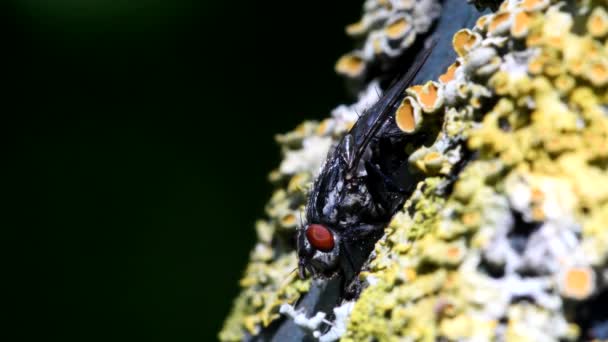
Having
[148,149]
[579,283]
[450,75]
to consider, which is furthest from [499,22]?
[148,149]

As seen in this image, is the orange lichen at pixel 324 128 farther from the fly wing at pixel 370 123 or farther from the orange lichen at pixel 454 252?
the orange lichen at pixel 454 252

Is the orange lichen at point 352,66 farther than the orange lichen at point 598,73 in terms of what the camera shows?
Yes

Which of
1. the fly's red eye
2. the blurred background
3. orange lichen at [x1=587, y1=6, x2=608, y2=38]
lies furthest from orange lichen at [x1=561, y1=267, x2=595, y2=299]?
the blurred background

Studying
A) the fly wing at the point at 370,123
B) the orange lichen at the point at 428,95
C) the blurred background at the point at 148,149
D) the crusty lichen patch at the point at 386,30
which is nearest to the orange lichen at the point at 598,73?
the orange lichen at the point at 428,95

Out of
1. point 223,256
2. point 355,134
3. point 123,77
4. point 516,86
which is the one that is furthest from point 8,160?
point 516,86

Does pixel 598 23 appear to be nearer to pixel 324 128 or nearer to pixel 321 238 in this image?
pixel 321 238

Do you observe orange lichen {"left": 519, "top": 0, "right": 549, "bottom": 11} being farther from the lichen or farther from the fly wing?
the fly wing
